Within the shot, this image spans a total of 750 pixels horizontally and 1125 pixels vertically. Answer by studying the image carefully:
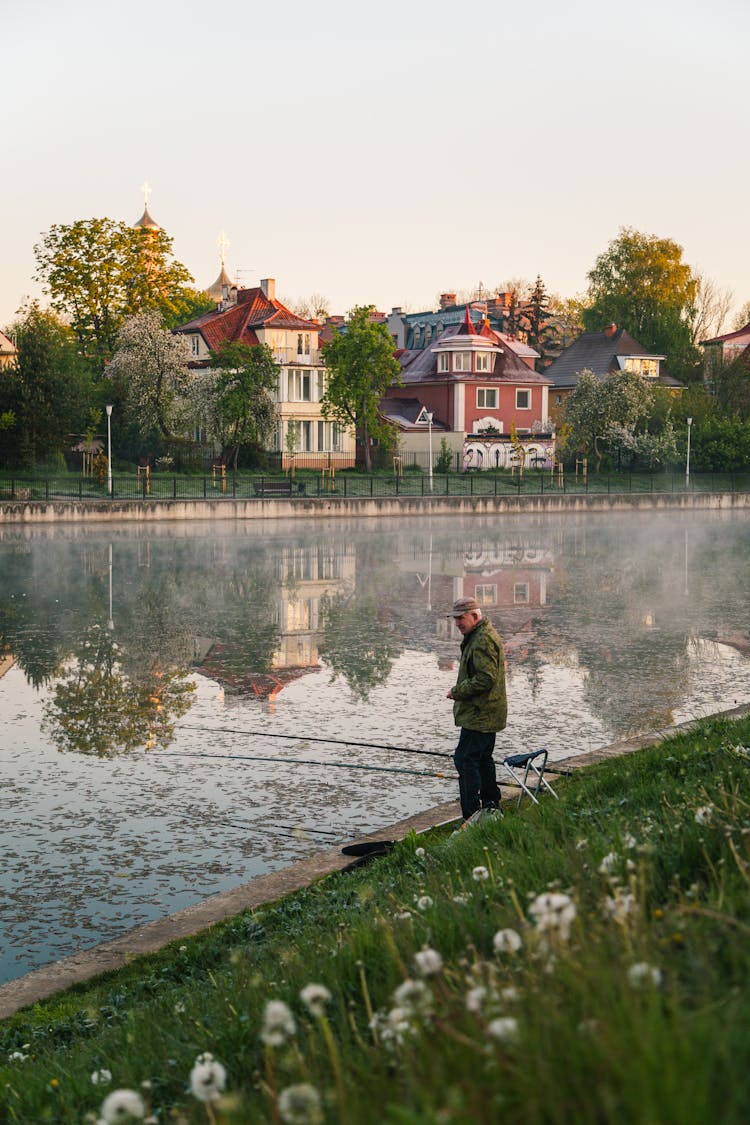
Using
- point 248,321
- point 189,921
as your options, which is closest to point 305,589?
point 189,921

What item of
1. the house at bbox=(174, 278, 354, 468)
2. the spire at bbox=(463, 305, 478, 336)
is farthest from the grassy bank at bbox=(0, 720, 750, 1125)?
the spire at bbox=(463, 305, 478, 336)

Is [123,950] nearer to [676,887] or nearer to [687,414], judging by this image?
[676,887]

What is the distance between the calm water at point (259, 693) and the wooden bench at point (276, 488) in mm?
23590

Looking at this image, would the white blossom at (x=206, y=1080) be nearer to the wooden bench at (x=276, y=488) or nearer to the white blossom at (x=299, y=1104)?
the white blossom at (x=299, y=1104)

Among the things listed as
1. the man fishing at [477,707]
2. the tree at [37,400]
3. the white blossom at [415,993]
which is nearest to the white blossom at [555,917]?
the white blossom at [415,993]

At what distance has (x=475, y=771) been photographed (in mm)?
9367

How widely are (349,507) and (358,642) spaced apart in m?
36.3

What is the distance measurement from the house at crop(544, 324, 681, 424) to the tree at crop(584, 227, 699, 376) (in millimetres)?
2347

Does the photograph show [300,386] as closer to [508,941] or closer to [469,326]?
[469,326]

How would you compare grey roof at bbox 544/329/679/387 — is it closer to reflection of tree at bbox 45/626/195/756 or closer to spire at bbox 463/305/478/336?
spire at bbox 463/305/478/336

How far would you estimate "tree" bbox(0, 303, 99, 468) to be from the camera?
59.2 m

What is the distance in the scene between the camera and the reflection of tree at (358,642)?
17047 mm

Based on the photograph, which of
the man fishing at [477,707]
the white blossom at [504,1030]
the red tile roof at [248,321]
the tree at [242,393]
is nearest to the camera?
the white blossom at [504,1030]

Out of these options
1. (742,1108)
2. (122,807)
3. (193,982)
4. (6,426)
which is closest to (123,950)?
(193,982)
